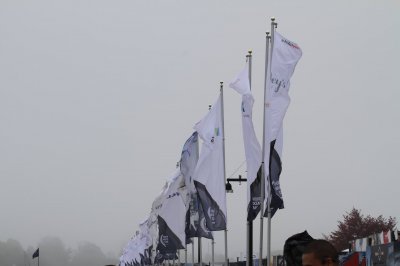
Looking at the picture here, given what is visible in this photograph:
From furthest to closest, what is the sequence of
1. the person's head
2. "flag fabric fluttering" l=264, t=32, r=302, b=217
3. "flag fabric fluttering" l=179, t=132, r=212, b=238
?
"flag fabric fluttering" l=179, t=132, r=212, b=238 → "flag fabric fluttering" l=264, t=32, r=302, b=217 → the person's head

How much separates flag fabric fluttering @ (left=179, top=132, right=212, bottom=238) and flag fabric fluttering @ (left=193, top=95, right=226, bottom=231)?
68.2 inches

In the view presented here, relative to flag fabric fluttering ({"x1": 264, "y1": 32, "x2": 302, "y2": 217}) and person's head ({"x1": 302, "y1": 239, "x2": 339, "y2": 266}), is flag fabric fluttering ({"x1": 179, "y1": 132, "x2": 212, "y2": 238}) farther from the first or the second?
person's head ({"x1": 302, "y1": 239, "x2": 339, "y2": 266})

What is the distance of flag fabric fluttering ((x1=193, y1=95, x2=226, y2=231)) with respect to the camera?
18953mm

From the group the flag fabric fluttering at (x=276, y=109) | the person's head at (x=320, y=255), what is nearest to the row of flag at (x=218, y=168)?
the flag fabric fluttering at (x=276, y=109)

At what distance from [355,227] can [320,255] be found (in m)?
60.0

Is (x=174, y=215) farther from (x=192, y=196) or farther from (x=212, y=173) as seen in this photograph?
(x=212, y=173)

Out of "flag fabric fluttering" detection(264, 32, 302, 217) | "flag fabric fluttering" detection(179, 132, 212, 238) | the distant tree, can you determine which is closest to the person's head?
"flag fabric fluttering" detection(264, 32, 302, 217)

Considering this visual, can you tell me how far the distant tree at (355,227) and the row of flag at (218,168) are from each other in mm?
35572

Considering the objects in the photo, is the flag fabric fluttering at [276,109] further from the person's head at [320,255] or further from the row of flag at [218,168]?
the person's head at [320,255]

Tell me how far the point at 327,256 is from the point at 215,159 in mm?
15875

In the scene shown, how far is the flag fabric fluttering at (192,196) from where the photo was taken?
21.4m

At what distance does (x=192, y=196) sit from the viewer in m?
22.6

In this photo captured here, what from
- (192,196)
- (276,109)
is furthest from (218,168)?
(276,109)

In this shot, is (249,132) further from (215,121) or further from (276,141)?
(215,121)
